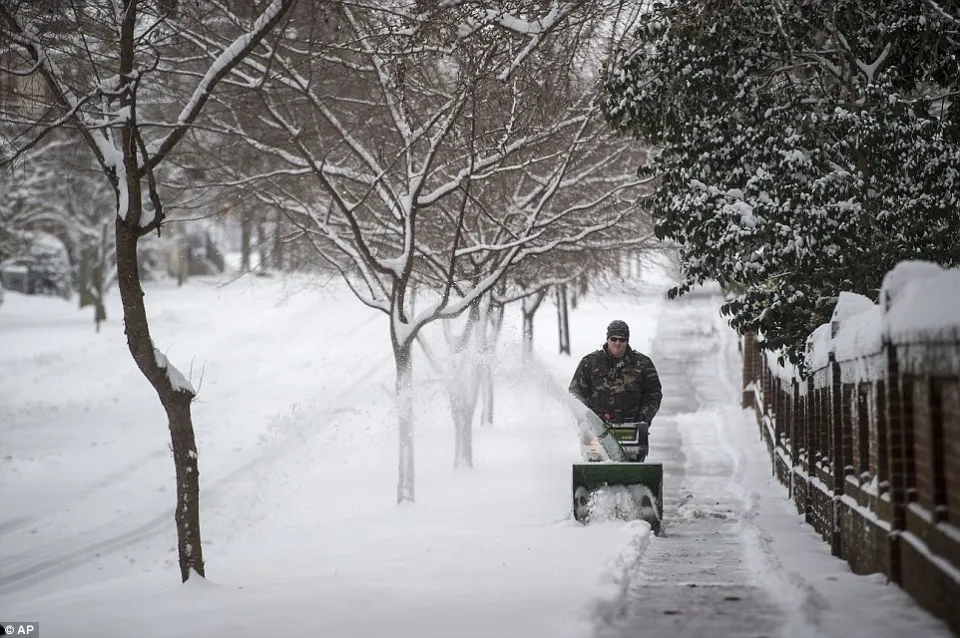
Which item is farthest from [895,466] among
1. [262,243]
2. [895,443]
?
[262,243]

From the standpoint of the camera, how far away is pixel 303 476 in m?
20.5

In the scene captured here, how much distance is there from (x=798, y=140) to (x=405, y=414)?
6.45m

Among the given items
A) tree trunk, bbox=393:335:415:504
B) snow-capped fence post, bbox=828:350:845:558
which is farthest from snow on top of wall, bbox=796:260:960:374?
→ tree trunk, bbox=393:335:415:504

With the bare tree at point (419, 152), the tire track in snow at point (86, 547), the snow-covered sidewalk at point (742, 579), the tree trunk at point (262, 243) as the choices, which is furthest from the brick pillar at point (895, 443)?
the tree trunk at point (262, 243)

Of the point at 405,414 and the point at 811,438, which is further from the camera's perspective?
the point at 405,414

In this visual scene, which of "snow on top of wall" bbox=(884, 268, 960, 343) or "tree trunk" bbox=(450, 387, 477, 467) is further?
"tree trunk" bbox=(450, 387, 477, 467)

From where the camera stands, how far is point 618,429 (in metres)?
11.5

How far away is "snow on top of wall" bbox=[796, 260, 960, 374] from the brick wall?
81 millimetres

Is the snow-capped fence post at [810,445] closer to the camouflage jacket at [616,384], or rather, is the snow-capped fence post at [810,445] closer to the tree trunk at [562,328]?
the camouflage jacket at [616,384]

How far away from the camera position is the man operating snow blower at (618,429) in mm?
10617

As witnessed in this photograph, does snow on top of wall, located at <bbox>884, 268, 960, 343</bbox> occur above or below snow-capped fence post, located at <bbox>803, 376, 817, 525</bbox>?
above

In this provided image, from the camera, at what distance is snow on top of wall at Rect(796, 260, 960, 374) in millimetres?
5258

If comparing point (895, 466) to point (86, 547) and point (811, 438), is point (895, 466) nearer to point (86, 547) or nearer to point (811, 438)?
point (811, 438)

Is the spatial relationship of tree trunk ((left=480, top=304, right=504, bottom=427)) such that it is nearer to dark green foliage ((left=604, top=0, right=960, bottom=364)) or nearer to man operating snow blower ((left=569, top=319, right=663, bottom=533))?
man operating snow blower ((left=569, top=319, right=663, bottom=533))
